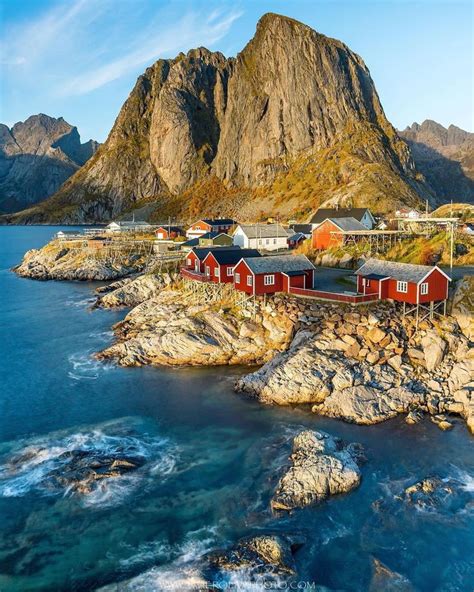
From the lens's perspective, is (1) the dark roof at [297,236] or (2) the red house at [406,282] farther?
(1) the dark roof at [297,236]

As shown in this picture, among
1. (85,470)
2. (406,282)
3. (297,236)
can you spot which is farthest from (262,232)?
(85,470)

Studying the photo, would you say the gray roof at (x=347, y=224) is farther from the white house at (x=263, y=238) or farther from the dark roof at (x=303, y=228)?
the dark roof at (x=303, y=228)

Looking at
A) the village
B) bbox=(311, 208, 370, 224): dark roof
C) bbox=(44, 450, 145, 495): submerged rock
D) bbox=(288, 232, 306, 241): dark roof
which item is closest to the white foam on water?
bbox=(44, 450, 145, 495): submerged rock

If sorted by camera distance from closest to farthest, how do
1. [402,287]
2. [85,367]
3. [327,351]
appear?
[327,351], [402,287], [85,367]

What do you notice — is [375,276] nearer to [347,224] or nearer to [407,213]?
[347,224]

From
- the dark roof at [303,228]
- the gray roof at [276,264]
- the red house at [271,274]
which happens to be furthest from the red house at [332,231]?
the dark roof at [303,228]
